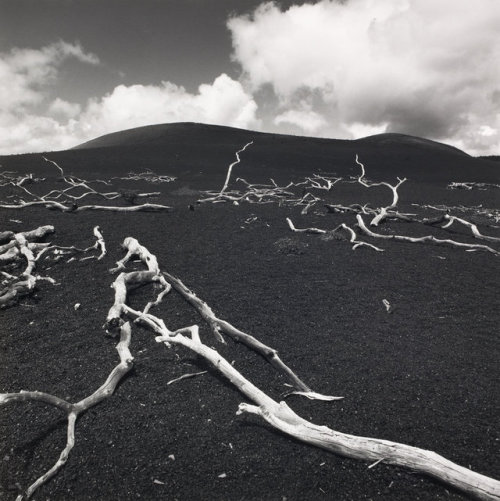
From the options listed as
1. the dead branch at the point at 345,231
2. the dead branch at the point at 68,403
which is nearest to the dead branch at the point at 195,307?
the dead branch at the point at 68,403

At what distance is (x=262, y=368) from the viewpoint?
4.93 m

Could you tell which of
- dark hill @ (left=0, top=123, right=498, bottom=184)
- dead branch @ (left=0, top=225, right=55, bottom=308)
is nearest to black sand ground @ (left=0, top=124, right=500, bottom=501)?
dead branch @ (left=0, top=225, right=55, bottom=308)

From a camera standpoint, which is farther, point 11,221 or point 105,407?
point 11,221

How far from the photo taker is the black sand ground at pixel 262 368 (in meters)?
3.37

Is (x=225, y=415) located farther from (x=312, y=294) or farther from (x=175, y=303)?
(x=312, y=294)

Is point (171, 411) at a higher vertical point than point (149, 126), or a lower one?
lower

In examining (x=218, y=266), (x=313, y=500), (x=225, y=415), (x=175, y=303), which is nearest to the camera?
(x=313, y=500)

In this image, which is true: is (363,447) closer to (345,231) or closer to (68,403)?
(68,403)

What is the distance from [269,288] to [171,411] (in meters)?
3.86

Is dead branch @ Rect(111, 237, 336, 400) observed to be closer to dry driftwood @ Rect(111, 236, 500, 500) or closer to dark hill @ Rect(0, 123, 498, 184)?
dry driftwood @ Rect(111, 236, 500, 500)

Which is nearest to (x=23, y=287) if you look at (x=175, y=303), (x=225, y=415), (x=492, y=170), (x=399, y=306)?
(x=175, y=303)

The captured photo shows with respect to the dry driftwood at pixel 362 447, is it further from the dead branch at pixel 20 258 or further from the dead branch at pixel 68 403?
the dead branch at pixel 20 258

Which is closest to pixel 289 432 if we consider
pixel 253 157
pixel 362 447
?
pixel 362 447

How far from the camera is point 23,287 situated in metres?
6.79
